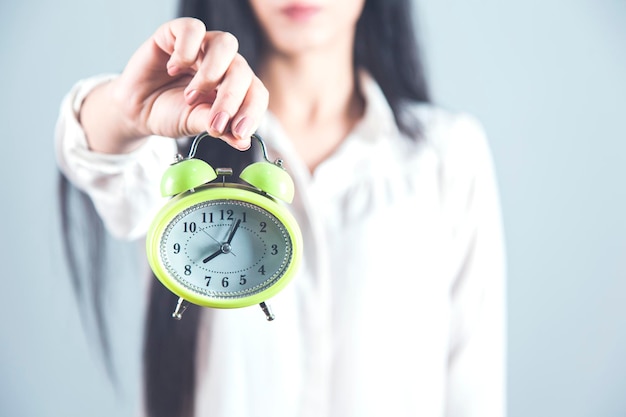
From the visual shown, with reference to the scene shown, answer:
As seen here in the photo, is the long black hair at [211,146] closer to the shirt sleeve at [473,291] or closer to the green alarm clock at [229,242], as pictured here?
the shirt sleeve at [473,291]

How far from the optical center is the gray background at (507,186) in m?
1.22

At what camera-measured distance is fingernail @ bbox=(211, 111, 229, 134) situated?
A: 581mm

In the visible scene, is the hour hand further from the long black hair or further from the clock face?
the long black hair

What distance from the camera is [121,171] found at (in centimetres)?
87

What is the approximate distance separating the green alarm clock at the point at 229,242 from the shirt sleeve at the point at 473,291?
0.56 meters

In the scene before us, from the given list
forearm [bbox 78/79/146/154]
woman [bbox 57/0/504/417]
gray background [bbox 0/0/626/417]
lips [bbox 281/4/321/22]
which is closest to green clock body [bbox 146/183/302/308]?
forearm [bbox 78/79/146/154]

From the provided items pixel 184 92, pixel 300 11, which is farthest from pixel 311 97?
pixel 184 92

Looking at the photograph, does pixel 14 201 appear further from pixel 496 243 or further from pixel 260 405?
pixel 496 243

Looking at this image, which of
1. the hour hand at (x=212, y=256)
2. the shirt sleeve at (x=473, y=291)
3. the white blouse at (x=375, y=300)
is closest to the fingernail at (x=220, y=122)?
the hour hand at (x=212, y=256)

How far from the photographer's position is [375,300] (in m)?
1.07

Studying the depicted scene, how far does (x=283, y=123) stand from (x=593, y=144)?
58 centimetres

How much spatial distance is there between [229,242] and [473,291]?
60 cm

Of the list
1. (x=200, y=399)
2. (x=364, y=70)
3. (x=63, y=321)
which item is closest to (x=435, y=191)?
(x=364, y=70)

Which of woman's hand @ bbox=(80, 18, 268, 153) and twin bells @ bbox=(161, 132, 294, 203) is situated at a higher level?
woman's hand @ bbox=(80, 18, 268, 153)
